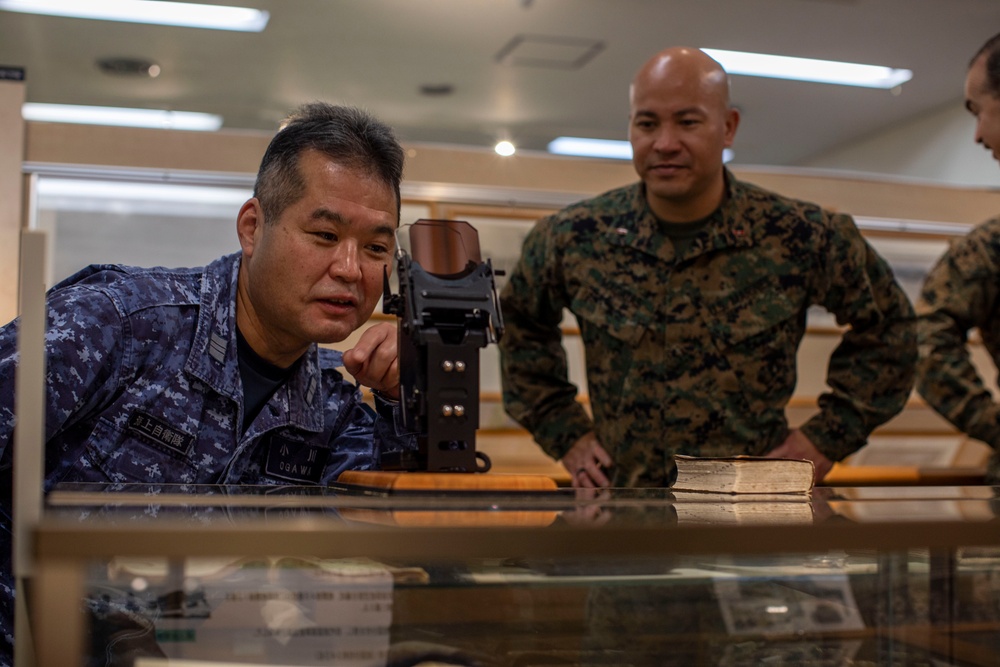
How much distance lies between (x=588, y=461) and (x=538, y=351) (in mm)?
389

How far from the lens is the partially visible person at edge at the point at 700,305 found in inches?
110

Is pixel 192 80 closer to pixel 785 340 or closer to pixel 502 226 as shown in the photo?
pixel 502 226

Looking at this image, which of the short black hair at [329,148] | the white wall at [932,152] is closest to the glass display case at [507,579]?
the short black hair at [329,148]

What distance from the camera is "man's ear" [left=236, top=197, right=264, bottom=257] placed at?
181cm

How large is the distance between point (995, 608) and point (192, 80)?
7.46 m

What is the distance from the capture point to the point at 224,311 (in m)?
1.77

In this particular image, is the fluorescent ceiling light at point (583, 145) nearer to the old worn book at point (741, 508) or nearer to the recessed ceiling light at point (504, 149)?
the recessed ceiling light at point (504, 149)

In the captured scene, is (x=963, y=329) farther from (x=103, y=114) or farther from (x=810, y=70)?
(x=103, y=114)

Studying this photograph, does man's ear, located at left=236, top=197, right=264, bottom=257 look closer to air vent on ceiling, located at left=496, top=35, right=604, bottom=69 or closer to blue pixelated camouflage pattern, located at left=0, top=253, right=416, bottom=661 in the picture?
blue pixelated camouflage pattern, located at left=0, top=253, right=416, bottom=661

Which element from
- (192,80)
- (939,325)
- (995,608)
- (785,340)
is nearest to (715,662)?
(995,608)

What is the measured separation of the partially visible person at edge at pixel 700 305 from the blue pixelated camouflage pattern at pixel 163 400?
119 centimetres

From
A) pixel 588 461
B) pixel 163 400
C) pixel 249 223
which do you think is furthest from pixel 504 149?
pixel 163 400

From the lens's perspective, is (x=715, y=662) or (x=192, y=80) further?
(x=192, y=80)

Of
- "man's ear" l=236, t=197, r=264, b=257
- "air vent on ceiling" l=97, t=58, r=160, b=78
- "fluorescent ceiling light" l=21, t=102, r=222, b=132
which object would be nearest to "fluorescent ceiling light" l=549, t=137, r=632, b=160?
"fluorescent ceiling light" l=21, t=102, r=222, b=132
